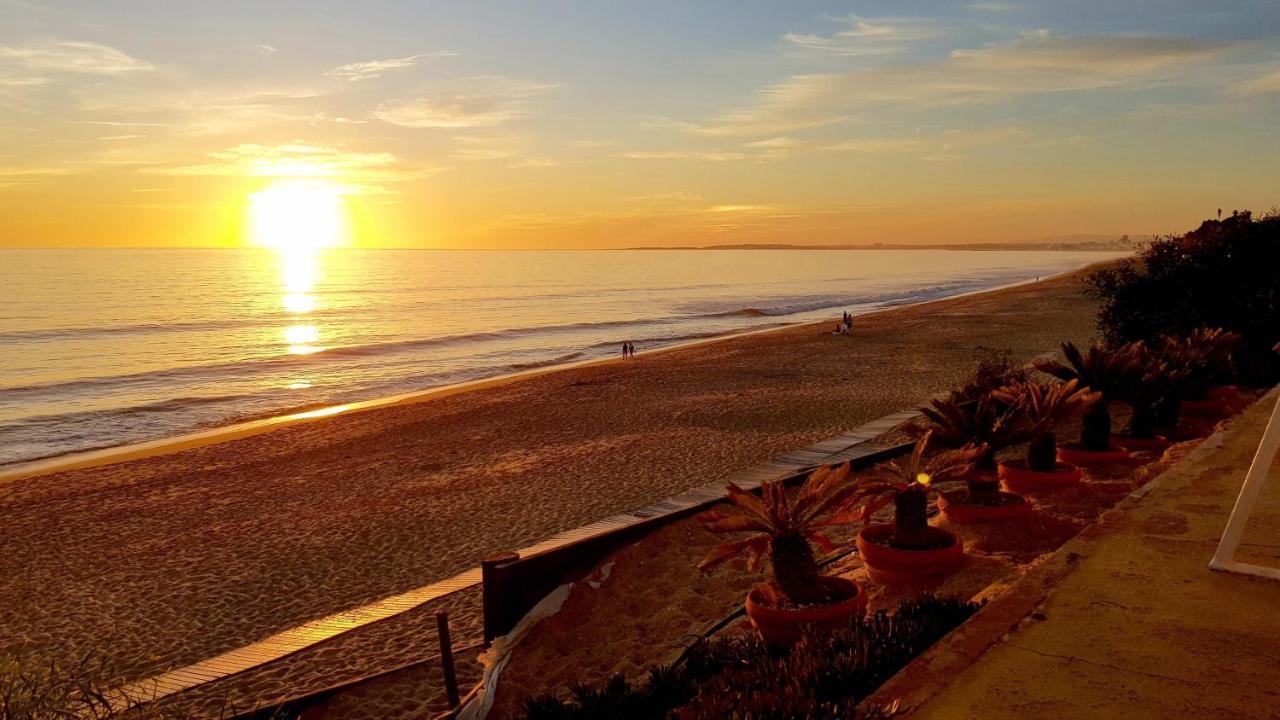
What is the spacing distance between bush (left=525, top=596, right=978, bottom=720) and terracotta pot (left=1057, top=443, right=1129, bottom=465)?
5862mm

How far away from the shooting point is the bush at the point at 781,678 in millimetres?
3770

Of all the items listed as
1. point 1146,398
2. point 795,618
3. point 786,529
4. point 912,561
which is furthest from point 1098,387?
point 795,618

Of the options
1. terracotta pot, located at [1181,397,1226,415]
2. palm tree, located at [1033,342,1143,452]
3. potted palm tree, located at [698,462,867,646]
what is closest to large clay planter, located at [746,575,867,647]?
potted palm tree, located at [698,462,867,646]

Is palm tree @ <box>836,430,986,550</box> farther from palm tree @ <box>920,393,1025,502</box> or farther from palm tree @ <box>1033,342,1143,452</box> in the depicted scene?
palm tree @ <box>1033,342,1143,452</box>

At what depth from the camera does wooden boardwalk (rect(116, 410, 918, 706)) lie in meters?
8.22

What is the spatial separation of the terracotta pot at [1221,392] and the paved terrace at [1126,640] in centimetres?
899

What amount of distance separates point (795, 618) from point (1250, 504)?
265 centimetres

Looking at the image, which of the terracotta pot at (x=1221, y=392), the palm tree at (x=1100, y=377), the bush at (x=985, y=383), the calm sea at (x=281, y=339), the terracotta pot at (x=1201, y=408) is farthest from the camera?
the calm sea at (x=281, y=339)

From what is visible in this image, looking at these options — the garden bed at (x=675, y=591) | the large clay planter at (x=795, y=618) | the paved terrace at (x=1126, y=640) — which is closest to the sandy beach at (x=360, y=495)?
the garden bed at (x=675, y=591)

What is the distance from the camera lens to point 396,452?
749 inches

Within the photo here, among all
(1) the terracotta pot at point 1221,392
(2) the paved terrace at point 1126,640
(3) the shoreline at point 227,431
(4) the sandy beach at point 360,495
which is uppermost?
(2) the paved terrace at point 1126,640

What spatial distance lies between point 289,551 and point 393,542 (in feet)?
5.12

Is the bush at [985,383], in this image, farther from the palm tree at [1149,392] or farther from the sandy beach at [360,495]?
the sandy beach at [360,495]

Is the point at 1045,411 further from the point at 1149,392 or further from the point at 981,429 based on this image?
the point at 1149,392
